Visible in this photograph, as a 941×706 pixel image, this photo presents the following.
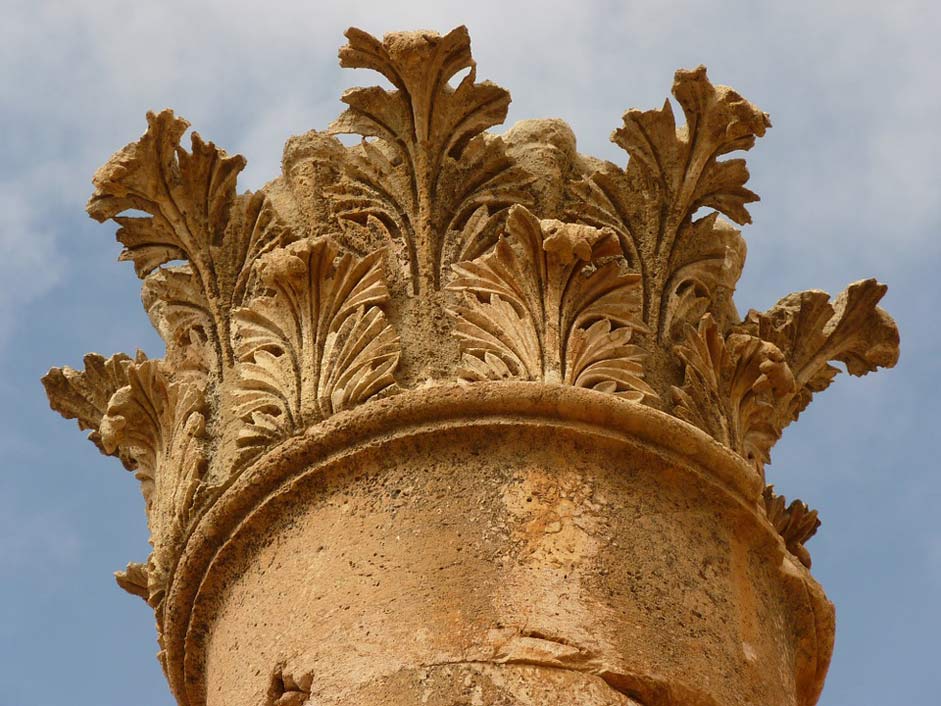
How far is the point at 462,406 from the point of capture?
216 inches

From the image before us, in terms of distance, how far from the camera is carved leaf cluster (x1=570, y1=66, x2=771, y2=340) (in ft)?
20.2

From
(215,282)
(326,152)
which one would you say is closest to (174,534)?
(215,282)

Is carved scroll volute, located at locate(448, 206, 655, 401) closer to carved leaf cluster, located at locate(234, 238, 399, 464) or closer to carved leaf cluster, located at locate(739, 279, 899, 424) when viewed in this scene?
carved leaf cluster, located at locate(234, 238, 399, 464)

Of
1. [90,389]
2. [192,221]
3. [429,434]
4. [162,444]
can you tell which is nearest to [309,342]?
[429,434]

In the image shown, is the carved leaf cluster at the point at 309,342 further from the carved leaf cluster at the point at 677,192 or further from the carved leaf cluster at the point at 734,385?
the carved leaf cluster at the point at 734,385

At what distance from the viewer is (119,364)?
6410 mm

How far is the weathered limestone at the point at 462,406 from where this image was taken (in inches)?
202

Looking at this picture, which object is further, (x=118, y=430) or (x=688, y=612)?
(x=118, y=430)

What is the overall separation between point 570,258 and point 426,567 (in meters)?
1.22

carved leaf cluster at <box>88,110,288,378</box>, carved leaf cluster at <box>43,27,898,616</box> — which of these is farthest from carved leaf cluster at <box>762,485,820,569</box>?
carved leaf cluster at <box>88,110,288,378</box>

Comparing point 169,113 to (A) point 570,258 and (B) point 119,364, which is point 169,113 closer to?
(B) point 119,364

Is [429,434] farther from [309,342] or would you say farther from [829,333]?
[829,333]

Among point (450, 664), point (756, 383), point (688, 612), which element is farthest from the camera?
point (756, 383)

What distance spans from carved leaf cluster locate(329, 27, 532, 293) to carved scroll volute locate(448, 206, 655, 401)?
0.76 ft
